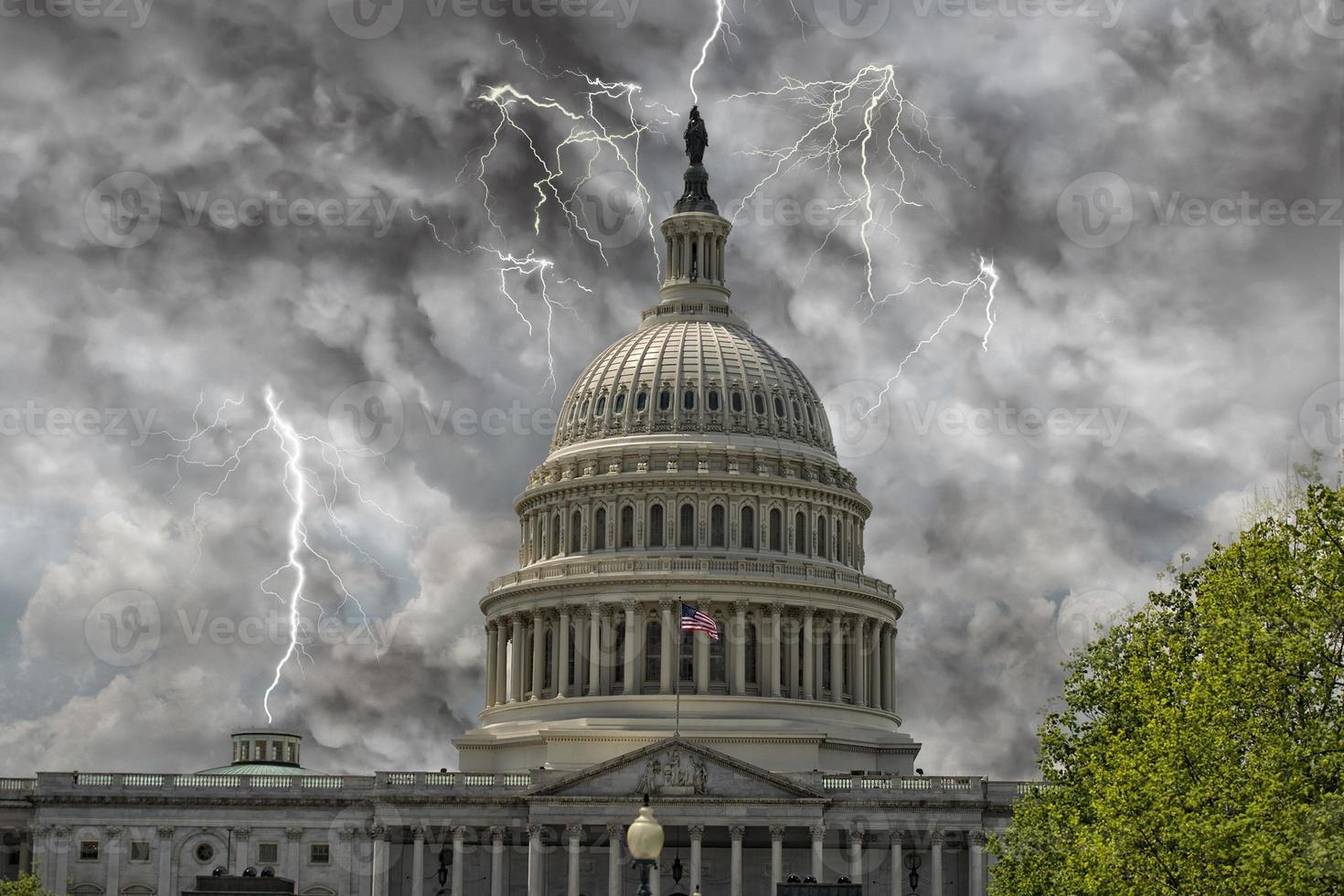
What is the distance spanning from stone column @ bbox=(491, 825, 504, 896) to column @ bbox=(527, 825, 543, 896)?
182cm

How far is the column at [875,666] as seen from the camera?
151 metres

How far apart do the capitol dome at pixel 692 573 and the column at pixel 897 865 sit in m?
9.60

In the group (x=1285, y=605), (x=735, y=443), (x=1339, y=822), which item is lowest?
(x=1339, y=822)

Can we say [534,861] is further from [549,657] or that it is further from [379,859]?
[549,657]

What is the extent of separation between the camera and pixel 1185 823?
211 ft

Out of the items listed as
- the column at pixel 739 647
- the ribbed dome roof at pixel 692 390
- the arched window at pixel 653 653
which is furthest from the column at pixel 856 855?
the ribbed dome roof at pixel 692 390

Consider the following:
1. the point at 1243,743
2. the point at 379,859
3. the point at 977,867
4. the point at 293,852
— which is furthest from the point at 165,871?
the point at 1243,743

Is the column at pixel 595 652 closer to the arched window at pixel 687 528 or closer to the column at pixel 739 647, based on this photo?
the arched window at pixel 687 528

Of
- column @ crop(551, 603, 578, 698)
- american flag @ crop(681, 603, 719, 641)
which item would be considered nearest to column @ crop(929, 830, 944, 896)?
american flag @ crop(681, 603, 719, 641)

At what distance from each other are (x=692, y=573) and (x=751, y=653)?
6.62 m

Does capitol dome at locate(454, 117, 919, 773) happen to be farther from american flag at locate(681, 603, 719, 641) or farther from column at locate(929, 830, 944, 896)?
column at locate(929, 830, 944, 896)

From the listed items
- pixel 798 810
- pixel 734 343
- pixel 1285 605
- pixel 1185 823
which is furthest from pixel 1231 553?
pixel 734 343

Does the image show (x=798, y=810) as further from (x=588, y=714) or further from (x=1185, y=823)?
(x=1185, y=823)

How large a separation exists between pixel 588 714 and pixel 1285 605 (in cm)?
8088
